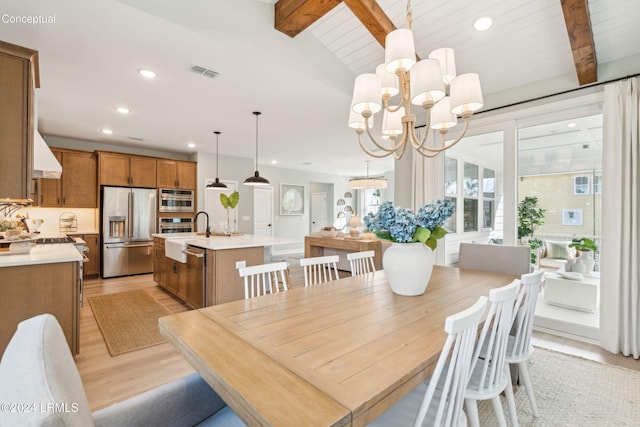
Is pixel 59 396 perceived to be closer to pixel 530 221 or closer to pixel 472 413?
pixel 472 413

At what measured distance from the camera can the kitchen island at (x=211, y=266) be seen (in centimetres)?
330

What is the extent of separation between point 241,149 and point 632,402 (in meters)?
Answer: 6.33

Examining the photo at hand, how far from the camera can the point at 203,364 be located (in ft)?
3.10

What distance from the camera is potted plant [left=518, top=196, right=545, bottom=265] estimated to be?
334cm

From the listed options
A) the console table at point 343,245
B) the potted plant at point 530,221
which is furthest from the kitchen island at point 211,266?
the potted plant at point 530,221

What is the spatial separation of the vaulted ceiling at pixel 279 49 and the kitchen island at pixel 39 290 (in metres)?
1.74

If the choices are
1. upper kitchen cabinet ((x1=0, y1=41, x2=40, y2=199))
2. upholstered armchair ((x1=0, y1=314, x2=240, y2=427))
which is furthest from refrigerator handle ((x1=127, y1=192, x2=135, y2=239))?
upholstered armchair ((x1=0, y1=314, x2=240, y2=427))

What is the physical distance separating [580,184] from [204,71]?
4.04 m

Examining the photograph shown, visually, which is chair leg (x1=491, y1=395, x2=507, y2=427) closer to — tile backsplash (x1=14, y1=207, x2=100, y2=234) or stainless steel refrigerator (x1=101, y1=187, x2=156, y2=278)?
stainless steel refrigerator (x1=101, y1=187, x2=156, y2=278)

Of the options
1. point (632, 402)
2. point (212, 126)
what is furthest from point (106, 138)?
point (632, 402)

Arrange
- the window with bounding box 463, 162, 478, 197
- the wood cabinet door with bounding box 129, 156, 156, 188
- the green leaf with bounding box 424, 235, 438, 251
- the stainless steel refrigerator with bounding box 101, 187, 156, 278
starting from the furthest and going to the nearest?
1. the wood cabinet door with bounding box 129, 156, 156, 188
2. the stainless steel refrigerator with bounding box 101, 187, 156, 278
3. the window with bounding box 463, 162, 478, 197
4. the green leaf with bounding box 424, 235, 438, 251

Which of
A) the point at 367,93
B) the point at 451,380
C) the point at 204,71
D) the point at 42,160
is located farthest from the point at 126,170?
the point at 451,380

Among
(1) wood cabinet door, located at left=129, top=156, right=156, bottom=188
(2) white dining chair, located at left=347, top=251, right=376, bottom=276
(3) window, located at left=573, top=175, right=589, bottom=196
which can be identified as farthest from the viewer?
(1) wood cabinet door, located at left=129, top=156, right=156, bottom=188

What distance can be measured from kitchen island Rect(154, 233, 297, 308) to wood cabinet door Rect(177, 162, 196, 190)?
2.50 m
